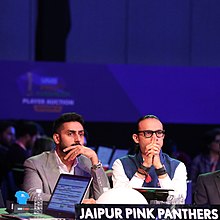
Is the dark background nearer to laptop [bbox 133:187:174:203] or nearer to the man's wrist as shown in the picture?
the man's wrist

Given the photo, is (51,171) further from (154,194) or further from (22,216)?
(154,194)

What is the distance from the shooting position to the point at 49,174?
5309 mm

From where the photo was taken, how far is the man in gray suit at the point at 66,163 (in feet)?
17.0

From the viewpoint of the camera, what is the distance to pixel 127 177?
5.31m

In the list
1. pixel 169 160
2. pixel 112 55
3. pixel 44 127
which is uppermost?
pixel 112 55

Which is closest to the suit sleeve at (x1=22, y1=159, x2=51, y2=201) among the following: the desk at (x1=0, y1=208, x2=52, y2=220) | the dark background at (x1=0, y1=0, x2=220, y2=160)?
the desk at (x1=0, y1=208, x2=52, y2=220)

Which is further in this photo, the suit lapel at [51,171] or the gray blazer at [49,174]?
the suit lapel at [51,171]

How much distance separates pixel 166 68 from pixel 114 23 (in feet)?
7.17

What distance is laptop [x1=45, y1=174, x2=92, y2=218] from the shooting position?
171 inches

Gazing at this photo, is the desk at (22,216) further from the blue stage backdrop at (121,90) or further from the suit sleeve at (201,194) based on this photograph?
the blue stage backdrop at (121,90)

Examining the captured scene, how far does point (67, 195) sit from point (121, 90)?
647 cm

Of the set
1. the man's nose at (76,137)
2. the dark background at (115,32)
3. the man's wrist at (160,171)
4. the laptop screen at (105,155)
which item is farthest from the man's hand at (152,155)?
the dark background at (115,32)

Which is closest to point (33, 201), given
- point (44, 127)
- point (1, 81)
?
point (1, 81)

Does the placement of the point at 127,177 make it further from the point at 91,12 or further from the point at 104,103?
the point at 91,12
